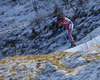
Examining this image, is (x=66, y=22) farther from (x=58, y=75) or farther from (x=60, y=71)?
(x=58, y=75)

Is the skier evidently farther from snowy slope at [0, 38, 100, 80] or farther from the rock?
the rock

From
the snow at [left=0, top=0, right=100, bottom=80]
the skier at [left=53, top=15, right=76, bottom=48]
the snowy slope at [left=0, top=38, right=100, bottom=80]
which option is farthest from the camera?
the snow at [left=0, top=0, right=100, bottom=80]

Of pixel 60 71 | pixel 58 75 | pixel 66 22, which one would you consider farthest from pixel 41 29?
pixel 58 75

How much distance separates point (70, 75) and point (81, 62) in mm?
580

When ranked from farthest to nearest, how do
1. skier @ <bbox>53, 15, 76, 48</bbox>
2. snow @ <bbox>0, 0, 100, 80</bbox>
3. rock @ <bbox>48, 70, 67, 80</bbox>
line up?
1. snow @ <bbox>0, 0, 100, 80</bbox>
2. skier @ <bbox>53, 15, 76, 48</bbox>
3. rock @ <bbox>48, 70, 67, 80</bbox>

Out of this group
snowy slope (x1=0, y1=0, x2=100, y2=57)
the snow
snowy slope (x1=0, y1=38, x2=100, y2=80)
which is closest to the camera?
snowy slope (x1=0, y1=38, x2=100, y2=80)

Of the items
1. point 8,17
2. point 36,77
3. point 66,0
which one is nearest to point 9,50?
point 8,17

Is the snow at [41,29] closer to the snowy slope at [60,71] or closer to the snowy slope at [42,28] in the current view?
the snowy slope at [42,28]

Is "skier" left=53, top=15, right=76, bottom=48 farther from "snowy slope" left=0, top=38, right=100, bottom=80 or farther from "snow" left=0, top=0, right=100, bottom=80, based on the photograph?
"snowy slope" left=0, top=38, right=100, bottom=80

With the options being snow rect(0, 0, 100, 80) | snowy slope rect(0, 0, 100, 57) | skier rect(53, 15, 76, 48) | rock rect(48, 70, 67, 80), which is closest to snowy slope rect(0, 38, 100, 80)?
rock rect(48, 70, 67, 80)

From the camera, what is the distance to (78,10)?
470 inches

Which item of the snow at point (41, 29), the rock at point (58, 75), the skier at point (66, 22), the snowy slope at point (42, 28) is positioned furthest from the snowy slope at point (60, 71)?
the snowy slope at point (42, 28)

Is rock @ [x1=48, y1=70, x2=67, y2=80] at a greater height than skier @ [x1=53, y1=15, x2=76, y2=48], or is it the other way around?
skier @ [x1=53, y1=15, x2=76, y2=48]

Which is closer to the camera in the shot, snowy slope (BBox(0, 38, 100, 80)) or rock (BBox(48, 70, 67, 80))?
snowy slope (BBox(0, 38, 100, 80))
